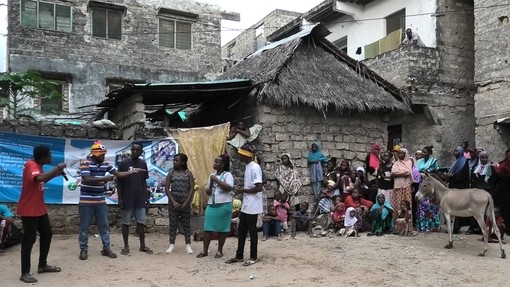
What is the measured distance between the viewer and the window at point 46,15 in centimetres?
1653

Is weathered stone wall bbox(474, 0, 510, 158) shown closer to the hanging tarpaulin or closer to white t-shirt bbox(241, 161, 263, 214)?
the hanging tarpaulin

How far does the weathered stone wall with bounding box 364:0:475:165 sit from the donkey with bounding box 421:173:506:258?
6.72 metres

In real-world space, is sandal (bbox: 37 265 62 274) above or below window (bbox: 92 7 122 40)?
below

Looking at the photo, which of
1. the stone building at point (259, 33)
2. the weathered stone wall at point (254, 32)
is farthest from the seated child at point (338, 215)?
the weathered stone wall at point (254, 32)

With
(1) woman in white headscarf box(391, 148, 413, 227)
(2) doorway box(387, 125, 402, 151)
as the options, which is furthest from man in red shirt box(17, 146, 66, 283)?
(2) doorway box(387, 125, 402, 151)

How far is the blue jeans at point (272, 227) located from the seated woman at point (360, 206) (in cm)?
141

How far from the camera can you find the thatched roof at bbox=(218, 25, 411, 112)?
30.3 ft

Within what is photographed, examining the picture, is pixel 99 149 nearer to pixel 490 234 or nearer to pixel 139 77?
pixel 490 234

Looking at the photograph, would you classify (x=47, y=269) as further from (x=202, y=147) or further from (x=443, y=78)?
(x=443, y=78)

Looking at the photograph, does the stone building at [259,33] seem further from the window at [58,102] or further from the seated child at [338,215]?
the seated child at [338,215]

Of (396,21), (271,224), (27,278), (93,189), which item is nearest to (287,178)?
(271,224)

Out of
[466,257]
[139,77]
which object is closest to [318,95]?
[466,257]

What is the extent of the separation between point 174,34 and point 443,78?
Result: 1040cm

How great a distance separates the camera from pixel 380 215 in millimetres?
8523
